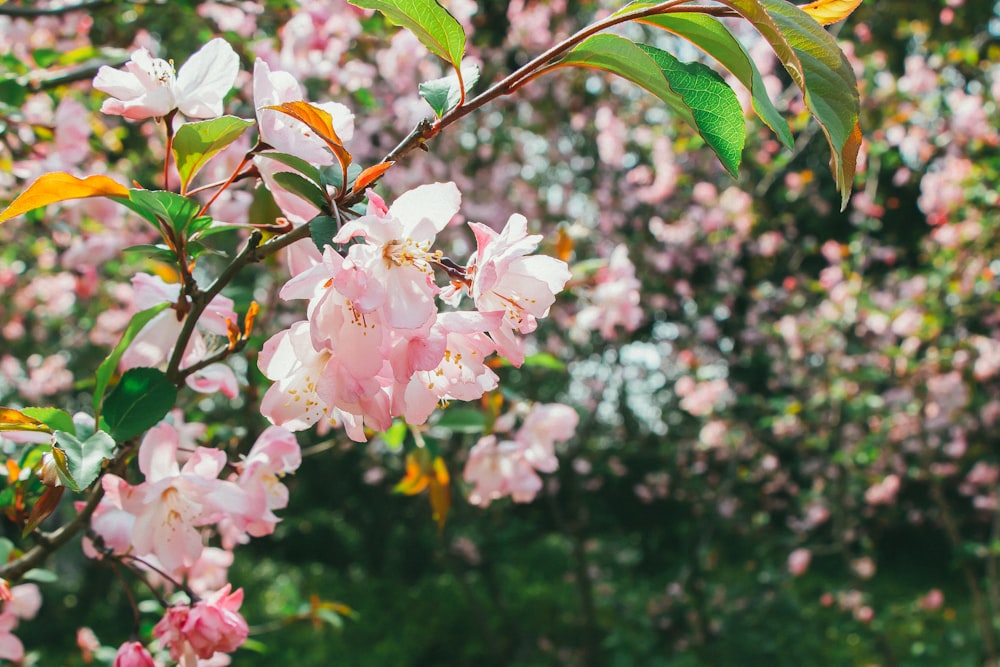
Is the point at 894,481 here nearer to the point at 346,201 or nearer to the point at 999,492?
the point at 999,492

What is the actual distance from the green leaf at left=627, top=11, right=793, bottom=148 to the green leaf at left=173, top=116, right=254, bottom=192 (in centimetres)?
32

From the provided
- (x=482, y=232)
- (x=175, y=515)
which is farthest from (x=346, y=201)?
(x=175, y=515)

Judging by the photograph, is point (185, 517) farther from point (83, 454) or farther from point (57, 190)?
point (57, 190)

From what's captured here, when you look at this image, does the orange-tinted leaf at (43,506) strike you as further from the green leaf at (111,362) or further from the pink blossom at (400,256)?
the pink blossom at (400,256)

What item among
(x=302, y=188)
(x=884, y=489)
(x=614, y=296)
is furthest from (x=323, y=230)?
(x=884, y=489)

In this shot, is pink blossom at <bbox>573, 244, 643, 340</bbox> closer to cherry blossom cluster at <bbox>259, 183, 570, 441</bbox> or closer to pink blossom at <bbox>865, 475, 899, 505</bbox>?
cherry blossom cluster at <bbox>259, 183, 570, 441</bbox>

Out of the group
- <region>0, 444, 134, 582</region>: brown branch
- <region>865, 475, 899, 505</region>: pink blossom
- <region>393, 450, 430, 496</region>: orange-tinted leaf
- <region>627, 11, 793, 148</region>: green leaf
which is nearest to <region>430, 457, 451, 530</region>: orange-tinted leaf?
<region>393, 450, 430, 496</region>: orange-tinted leaf

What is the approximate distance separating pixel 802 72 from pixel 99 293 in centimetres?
413

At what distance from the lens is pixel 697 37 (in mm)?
524

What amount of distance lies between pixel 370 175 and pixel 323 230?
2.1 inches

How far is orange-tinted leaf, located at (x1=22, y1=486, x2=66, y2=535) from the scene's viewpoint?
0.67m

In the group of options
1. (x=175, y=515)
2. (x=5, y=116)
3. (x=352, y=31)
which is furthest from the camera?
(x=352, y=31)

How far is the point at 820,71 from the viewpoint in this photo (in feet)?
1.58

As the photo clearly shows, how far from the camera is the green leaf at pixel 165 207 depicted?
604 mm
